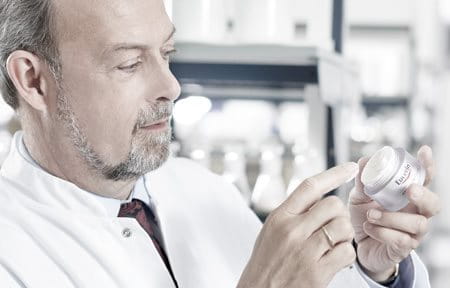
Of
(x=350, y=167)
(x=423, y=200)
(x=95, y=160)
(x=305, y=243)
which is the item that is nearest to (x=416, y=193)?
(x=423, y=200)

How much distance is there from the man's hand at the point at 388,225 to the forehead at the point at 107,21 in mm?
487

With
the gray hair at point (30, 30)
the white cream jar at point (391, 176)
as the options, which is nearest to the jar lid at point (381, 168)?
the white cream jar at point (391, 176)

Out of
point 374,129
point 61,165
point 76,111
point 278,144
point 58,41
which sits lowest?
point 374,129

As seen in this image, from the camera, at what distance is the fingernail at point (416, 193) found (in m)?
1.35

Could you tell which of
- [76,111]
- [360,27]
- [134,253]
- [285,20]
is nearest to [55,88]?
[76,111]

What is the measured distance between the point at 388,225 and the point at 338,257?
0.19 meters

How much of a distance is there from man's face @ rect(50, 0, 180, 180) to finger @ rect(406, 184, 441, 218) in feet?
1.55

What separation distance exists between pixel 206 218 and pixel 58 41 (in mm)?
515

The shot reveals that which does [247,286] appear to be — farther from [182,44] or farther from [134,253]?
[182,44]

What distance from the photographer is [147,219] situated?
63.2 inches

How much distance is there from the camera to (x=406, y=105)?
4.79 meters

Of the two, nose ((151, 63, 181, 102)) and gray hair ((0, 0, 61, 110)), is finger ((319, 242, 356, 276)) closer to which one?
nose ((151, 63, 181, 102))

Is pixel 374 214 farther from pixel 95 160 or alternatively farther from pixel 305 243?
pixel 95 160

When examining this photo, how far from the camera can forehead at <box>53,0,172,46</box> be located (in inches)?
55.7
